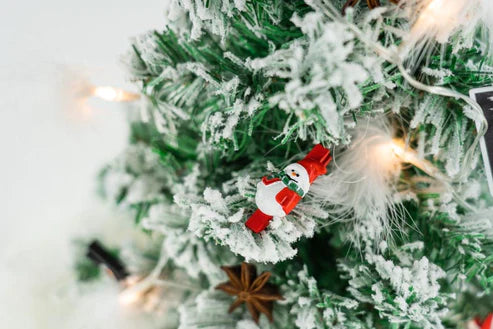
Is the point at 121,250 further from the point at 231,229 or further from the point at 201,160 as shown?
the point at 231,229

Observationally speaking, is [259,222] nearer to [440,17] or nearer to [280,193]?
[280,193]

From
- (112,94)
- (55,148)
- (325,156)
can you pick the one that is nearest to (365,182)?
(325,156)

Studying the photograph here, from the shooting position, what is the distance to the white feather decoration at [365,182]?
57cm

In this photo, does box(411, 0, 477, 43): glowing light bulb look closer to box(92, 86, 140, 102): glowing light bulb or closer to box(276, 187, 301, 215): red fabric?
box(276, 187, 301, 215): red fabric

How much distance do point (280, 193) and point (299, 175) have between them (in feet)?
0.10

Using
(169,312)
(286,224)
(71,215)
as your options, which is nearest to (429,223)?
(286,224)

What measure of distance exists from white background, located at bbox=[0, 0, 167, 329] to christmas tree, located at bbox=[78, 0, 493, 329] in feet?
0.52

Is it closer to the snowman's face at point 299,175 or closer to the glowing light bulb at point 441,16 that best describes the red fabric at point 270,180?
the snowman's face at point 299,175

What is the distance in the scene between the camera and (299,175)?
1.60ft

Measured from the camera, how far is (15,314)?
783 millimetres

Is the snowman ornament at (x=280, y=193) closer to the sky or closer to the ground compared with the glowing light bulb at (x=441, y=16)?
closer to the ground

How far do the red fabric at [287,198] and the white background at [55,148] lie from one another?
1.33 feet

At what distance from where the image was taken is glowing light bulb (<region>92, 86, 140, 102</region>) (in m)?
0.70

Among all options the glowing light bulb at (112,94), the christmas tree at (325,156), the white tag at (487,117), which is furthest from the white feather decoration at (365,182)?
the glowing light bulb at (112,94)
